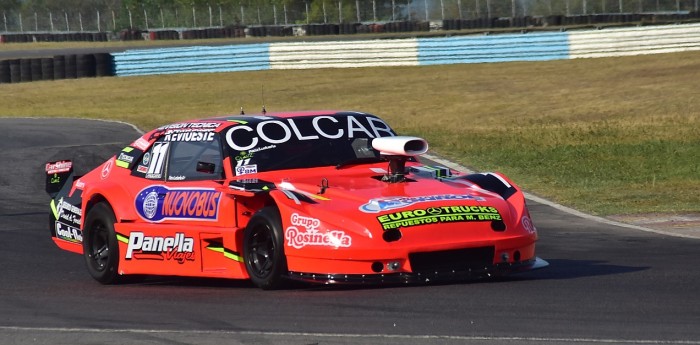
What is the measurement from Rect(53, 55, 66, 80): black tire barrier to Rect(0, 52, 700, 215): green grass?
87cm

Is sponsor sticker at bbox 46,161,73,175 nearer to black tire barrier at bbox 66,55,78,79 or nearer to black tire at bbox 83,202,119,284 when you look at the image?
black tire at bbox 83,202,119,284

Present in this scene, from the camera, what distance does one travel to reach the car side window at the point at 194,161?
910 cm

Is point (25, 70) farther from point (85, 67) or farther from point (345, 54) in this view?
point (345, 54)

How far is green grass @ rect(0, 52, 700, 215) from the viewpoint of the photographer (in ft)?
58.2

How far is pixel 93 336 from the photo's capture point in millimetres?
6914

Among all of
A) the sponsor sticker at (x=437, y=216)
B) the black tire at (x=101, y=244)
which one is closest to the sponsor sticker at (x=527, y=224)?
the sponsor sticker at (x=437, y=216)

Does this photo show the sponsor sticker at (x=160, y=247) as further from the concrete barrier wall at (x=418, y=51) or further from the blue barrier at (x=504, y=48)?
the blue barrier at (x=504, y=48)

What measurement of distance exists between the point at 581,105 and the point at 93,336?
23.6 metres

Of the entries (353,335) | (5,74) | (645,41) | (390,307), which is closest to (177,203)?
(390,307)

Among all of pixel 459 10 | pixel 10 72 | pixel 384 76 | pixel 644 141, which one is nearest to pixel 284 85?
pixel 384 76

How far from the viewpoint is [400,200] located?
8133mm

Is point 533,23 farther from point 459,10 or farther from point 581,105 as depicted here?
point 581,105

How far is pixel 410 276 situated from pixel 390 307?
539 mm

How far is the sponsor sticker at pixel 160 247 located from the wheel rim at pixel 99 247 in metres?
0.26
